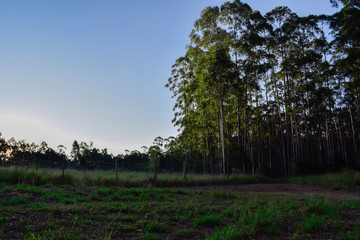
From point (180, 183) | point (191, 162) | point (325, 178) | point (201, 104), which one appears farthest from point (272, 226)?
point (191, 162)

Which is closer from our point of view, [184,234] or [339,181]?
[184,234]

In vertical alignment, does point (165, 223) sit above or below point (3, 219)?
below

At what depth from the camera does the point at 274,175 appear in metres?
27.0

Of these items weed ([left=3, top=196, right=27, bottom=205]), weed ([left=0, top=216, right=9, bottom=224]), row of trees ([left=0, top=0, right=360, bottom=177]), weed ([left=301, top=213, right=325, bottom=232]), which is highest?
row of trees ([left=0, top=0, right=360, bottom=177])

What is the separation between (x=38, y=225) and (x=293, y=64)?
92.9ft

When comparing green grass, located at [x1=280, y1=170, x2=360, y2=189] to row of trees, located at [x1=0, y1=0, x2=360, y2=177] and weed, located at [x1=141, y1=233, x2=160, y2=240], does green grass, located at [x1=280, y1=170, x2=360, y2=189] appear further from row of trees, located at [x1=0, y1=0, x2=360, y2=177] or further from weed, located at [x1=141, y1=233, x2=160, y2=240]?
weed, located at [x1=141, y1=233, x2=160, y2=240]

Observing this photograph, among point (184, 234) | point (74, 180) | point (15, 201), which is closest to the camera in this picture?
point (184, 234)

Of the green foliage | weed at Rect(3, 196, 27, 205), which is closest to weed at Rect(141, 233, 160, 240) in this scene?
the green foliage

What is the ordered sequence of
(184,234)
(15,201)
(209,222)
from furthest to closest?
(15,201) < (209,222) < (184,234)

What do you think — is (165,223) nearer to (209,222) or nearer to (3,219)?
(209,222)

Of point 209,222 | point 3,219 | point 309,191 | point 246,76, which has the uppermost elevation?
point 246,76

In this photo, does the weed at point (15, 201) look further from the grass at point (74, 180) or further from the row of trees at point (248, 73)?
the row of trees at point (248, 73)

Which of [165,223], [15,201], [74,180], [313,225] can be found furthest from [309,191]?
[15,201]

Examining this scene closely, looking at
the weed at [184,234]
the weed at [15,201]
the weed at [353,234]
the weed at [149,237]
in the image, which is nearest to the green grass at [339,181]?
the weed at [353,234]
